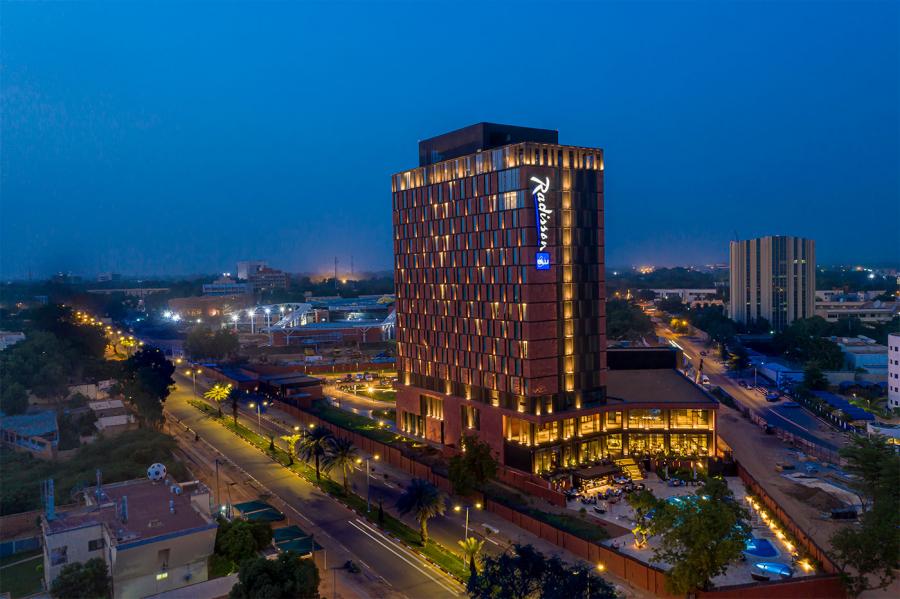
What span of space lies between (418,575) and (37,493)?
3495 centimetres

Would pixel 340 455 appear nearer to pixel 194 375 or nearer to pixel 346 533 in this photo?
pixel 346 533

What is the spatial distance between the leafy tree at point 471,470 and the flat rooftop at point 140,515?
21499 millimetres

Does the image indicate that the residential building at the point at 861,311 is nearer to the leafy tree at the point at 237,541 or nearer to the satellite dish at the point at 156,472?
A: the leafy tree at the point at 237,541

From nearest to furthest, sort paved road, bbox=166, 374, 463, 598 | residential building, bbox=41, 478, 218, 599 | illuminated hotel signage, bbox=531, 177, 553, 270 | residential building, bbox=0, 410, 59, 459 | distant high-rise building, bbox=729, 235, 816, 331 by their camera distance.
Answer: residential building, bbox=41, 478, 218, 599 → paved road, bbox=166, 374, 463, 598 → illuminated hotel signage, bbox=531, 177, 553, 270 → residential building, bbox=0, 410, 59, 459 → distant high-rise building, bbox=729, 235, 816, 331

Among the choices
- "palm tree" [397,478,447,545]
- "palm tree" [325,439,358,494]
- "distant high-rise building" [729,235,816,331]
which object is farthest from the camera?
"distant high-rise building" [729,235,816,331]

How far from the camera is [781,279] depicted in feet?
563

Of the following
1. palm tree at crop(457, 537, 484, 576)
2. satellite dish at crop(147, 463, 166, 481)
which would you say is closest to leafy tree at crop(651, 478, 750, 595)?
palm tree at crop(457, 537, 484, 576)

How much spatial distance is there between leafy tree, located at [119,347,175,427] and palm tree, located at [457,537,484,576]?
172ft

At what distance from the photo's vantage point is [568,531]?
4884 centimetres

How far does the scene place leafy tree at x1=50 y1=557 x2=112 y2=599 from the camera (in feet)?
118

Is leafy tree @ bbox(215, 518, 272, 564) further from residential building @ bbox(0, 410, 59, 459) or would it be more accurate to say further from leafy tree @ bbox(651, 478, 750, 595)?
residential building @ bbox(0, 410, 59, 459)

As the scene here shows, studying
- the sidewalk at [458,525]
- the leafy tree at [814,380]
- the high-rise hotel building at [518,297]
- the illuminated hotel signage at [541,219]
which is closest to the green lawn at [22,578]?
the sidewalk at [458,525]

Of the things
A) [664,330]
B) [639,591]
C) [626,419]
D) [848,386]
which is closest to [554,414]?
[626,419]

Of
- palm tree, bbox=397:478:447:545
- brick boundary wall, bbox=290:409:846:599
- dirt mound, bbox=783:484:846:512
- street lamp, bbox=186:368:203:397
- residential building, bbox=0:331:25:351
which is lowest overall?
dirt mound, bbox=783:484:846:512
